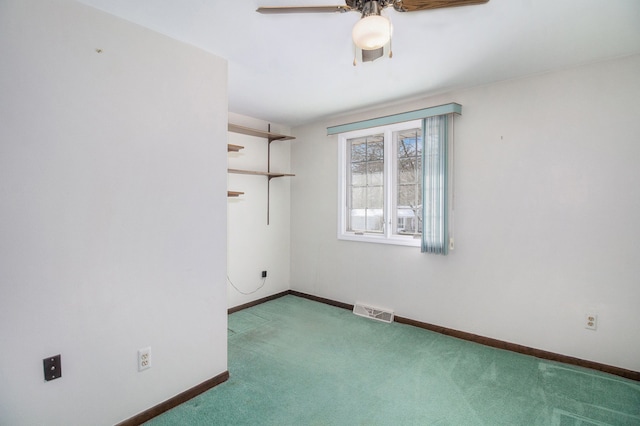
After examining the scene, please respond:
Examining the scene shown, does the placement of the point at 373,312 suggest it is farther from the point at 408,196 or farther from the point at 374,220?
the point at 408,196

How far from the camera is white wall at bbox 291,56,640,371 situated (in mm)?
2260

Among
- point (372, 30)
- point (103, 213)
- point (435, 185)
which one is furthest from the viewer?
point (435, 185)

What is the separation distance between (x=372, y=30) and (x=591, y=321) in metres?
2.65

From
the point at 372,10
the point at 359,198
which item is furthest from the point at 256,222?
the point at 372,10

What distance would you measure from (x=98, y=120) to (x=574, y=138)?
3.28m

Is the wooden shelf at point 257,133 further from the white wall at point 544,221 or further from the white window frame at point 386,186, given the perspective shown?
the white wall at point 544,221

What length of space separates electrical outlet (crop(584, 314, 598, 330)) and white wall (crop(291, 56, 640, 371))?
29 mm

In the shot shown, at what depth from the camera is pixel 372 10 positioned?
4.53 ft

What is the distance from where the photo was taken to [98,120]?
170 centimetres

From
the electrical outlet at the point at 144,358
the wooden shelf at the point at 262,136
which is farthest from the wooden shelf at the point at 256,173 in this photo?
the electrical outlet at the point at 144,358

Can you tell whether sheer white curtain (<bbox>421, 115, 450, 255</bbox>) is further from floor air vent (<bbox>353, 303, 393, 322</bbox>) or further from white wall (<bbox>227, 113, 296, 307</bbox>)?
white wall (<bbox>227, 113, 296, 307</bbox>)

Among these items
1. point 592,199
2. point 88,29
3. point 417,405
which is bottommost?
point 417,405

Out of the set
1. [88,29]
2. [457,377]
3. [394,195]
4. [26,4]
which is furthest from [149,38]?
[457,377]

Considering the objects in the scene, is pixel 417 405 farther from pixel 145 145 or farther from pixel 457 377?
pixel 145 145
